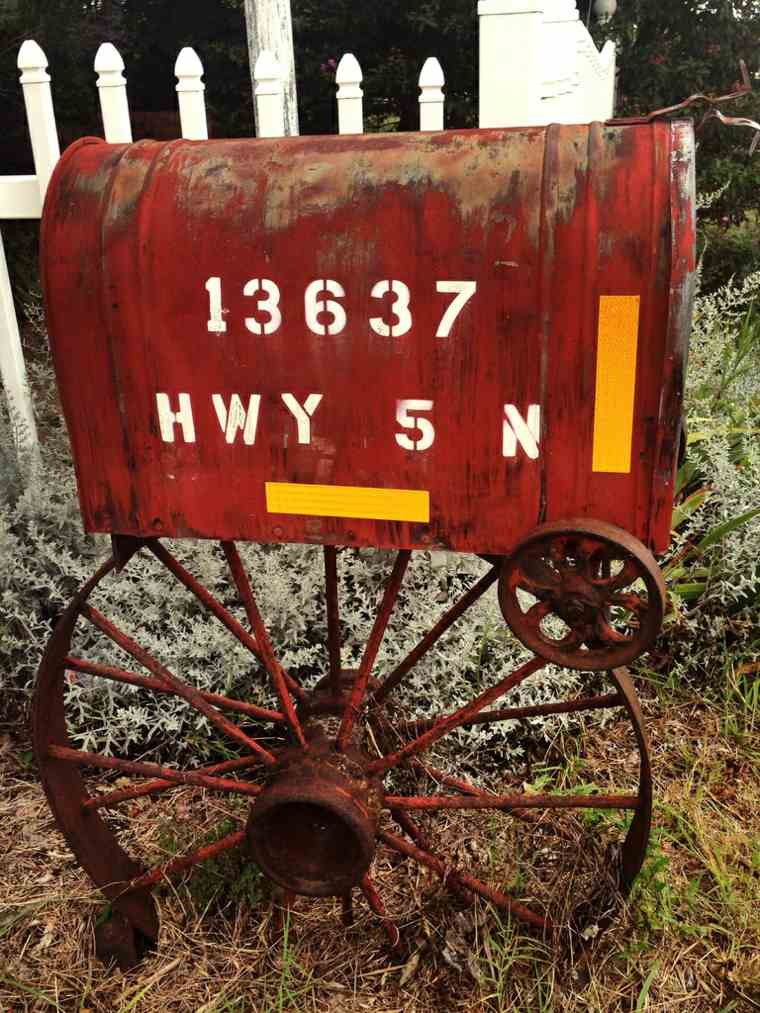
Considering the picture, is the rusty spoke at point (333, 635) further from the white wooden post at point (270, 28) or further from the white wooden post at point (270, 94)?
the white wooden post at point (270, 28)

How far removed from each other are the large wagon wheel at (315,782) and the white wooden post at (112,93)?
155 centimetres

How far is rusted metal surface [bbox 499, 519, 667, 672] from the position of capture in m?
1.53

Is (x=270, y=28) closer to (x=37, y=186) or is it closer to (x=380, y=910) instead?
(x=37, y=186)

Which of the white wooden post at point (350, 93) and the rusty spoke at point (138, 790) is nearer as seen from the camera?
the rusty spoke at point (138, 790)

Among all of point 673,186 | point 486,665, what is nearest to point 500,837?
point 486,665

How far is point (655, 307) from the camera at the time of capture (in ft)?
4.60

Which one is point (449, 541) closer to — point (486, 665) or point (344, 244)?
point (344, 244)

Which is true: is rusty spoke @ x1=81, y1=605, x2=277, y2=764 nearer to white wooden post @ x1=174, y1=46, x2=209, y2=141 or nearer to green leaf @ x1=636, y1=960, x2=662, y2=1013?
green leaf @ x1=636, y1=960, x2=662, y2=1013

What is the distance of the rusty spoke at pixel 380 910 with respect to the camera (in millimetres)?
2156

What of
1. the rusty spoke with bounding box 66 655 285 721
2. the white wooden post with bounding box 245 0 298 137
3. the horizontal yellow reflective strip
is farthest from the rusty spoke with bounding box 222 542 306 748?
the white wooden post with bounding box 245 0 298 137

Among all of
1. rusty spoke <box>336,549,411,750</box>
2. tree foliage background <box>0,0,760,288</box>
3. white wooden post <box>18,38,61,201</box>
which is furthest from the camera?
tree foliage background <box>0,0,760,288</box>

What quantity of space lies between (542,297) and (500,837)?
1.57 meters

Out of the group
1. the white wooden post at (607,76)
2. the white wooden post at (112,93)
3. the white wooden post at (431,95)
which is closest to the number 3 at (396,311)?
the white wooden post at (431,95)

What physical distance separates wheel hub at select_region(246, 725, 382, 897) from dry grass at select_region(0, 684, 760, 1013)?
0.29 metres
